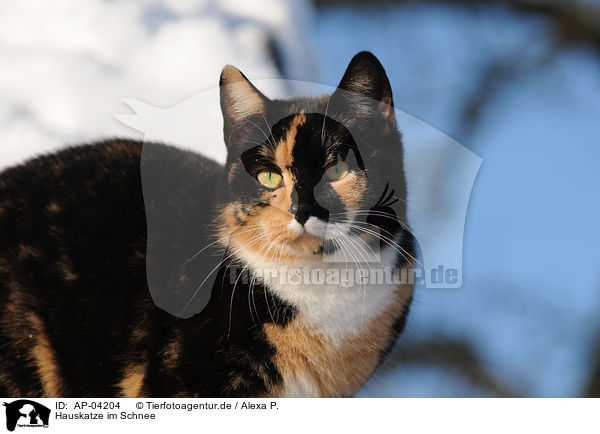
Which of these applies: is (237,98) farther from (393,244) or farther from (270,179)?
(393,244)

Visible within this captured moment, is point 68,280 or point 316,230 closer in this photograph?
point 316,230

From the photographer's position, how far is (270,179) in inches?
43.8

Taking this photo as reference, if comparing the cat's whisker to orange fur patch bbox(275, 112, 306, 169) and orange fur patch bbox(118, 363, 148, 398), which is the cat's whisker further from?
orange fur patch bbox(118, 363, 148, 398)

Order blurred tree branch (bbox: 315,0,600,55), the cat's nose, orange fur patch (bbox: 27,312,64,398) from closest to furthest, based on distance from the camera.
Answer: the cat's nose, orange fur patch (bbox: 27,312,64,398), blurred tree branch (bbox: 315,0,600,55)

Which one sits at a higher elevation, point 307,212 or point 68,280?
point 307,212

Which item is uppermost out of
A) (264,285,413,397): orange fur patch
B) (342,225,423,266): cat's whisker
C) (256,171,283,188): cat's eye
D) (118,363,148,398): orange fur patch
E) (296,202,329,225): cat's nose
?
(256,171,283,188): cat's eye

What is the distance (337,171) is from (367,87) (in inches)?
6.1

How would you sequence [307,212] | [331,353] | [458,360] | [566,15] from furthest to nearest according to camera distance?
[458,360] < [566,15] < [331,353] < [307,212]

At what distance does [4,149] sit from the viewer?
1.28 metres

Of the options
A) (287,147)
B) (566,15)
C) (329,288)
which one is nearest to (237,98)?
(287,147)

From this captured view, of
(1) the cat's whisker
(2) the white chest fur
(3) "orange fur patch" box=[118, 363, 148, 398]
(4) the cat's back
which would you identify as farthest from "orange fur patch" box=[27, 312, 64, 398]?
(1) the cat's whisker

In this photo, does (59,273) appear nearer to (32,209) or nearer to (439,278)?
(32,209)
